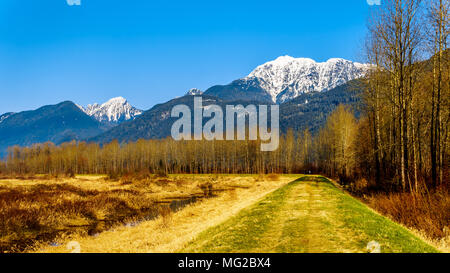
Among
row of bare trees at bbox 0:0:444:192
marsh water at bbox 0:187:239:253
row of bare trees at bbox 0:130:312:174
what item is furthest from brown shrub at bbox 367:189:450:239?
row of bare trees at bbox 0:130:312:174

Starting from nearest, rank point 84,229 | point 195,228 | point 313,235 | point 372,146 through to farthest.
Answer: point 313,235
point 195,228
point 84,229
point 372,146

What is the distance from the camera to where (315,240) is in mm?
9898

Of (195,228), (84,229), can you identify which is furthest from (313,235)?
(84,229)

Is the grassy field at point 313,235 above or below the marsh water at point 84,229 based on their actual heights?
above

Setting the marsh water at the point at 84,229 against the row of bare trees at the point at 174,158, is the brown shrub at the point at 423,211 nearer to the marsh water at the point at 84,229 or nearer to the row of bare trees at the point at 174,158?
the marsh water at the point at 84,229

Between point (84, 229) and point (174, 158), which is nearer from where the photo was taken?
point (84, 229)

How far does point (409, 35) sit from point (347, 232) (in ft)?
60.0

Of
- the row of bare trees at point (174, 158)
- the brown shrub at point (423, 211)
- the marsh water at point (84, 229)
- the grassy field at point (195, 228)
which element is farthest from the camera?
the row of bare trees at point (174, 158)

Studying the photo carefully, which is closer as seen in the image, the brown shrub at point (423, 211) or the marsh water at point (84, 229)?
the brown shrub at point (423, 211)

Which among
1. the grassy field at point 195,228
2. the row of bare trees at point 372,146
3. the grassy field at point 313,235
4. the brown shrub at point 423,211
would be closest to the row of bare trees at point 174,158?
the row of bare trees at point 372,146

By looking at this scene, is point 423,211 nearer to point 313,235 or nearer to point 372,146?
point 313,235

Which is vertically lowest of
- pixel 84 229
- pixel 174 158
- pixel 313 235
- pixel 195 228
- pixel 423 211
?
pixel 174 158

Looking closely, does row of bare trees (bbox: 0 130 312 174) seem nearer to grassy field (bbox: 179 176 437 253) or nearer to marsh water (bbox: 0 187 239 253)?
marsh water (bbox: 0 187 239 253)
